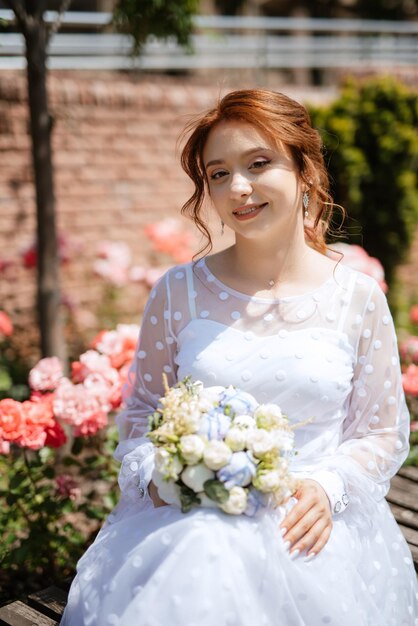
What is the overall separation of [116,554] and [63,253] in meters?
3.33

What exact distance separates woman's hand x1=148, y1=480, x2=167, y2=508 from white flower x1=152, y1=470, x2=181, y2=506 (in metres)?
0.15

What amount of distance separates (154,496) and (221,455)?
40cm

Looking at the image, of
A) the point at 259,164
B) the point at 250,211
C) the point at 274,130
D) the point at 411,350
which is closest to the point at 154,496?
the point at 250,211

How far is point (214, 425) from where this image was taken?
1.72 meters

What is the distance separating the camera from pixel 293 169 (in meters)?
2.19

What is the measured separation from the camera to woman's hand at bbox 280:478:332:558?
1.85 meters

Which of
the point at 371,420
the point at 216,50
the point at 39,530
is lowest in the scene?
the point at 39,530

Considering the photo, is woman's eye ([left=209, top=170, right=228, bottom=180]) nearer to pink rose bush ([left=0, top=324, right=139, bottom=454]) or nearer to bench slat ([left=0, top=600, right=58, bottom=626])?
pink rose bush ([left=0, top=324, right=139, bottom=454])

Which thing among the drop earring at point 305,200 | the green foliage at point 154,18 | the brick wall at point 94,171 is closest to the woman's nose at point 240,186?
the drop earring at point 305,200

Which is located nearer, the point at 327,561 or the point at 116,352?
the point at 327,561

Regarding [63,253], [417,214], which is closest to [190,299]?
[63,253]

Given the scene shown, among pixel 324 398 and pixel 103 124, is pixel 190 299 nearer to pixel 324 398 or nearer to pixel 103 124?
pixel 324 398

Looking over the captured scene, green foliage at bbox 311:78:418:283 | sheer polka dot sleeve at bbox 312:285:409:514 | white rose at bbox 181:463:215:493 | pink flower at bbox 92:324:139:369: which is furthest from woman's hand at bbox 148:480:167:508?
green foliage at bbox 311:78:418:283

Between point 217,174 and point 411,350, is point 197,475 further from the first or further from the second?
point 411,350
